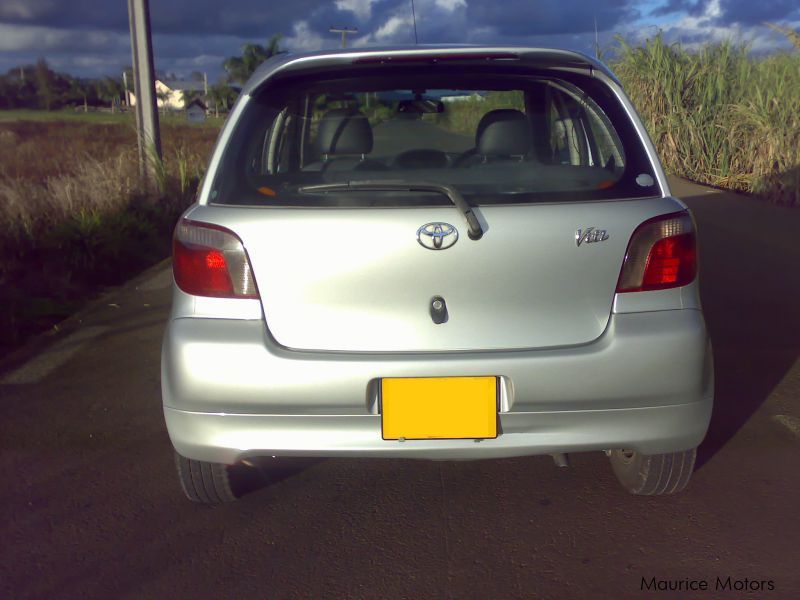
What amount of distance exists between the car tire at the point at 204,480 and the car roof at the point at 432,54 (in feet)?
4.42

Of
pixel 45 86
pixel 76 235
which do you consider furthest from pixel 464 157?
pixel 45 86

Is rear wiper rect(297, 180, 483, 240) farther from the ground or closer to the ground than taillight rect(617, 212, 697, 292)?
farther from the ground

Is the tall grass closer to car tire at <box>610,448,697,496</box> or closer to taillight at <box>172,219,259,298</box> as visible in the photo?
car tire at <box>610,448,697,496</box>

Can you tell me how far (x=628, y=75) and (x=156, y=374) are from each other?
1331 cm

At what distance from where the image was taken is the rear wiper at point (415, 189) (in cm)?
260

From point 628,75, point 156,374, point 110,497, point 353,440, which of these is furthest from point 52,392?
point 628,75

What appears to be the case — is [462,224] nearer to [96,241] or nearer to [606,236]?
[606,236]

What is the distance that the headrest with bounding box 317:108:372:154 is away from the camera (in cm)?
328

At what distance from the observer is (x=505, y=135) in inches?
130

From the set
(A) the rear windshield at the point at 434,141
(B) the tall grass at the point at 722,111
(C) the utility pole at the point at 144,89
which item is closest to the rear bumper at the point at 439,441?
(A) the rear windshield at the point at 434,141

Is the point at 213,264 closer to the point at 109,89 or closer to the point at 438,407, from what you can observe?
the point at 438,407

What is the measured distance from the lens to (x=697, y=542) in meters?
2.97

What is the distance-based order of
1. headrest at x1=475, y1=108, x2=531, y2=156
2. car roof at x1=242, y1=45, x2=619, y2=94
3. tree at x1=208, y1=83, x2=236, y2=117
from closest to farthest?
car roof at x1=242, y1=45, x2=619, y2=94, headrest at x1=475, y1=108, x2=531, y2=156, tree at x1=208, y1=83, x2=236, y2=117
